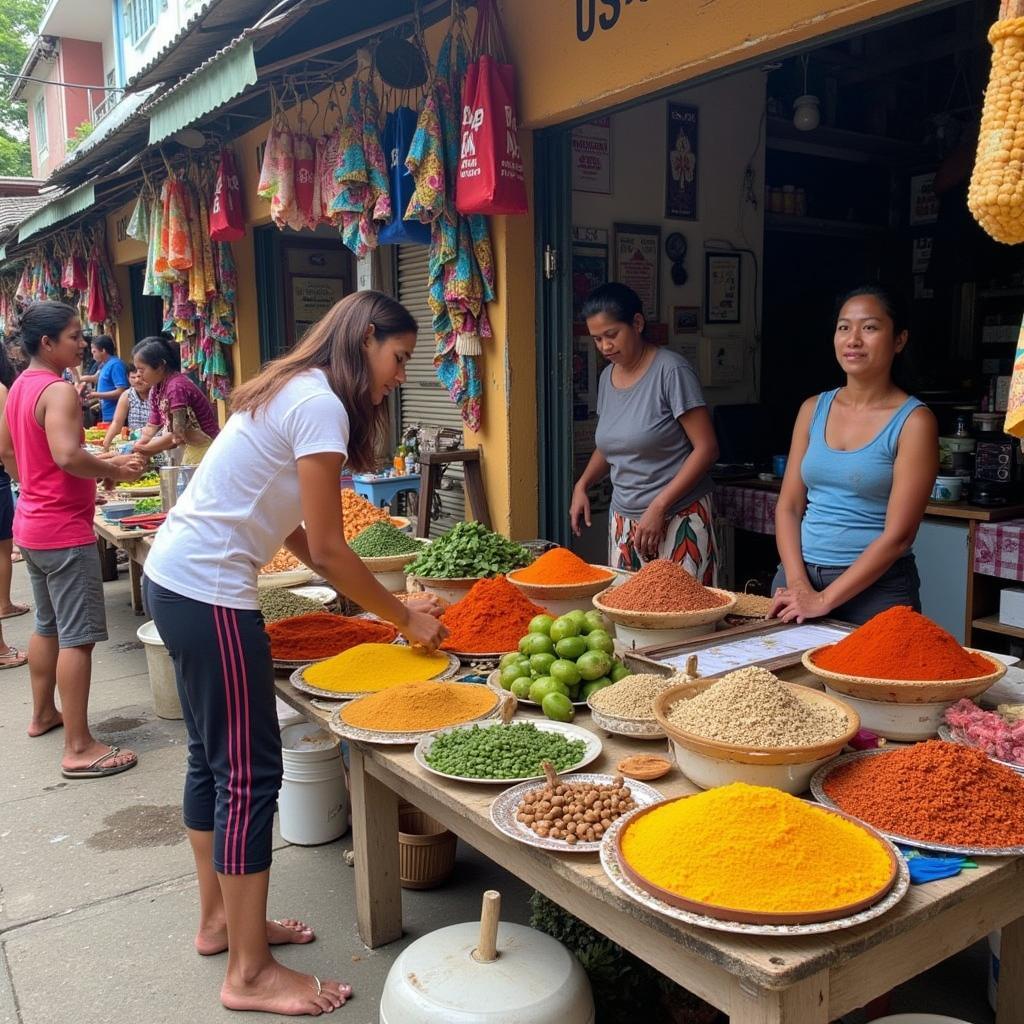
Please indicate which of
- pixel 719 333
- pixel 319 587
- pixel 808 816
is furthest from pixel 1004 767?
pixel 719 333

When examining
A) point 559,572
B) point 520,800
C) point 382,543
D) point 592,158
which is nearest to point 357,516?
point 382,543

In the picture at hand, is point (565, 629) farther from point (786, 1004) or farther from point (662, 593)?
point (786, 1004)

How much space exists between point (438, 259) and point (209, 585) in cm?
274

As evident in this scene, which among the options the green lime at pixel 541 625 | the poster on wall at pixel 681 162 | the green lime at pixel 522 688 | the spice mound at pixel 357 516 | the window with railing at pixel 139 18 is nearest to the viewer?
the green lime at pixel 522 688

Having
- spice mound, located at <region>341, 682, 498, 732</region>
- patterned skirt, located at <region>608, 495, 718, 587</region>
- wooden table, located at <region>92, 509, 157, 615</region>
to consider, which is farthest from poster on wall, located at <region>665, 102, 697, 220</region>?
spice mound, located at <region>341, 682, 498, 732</region>

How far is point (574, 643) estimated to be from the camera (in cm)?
227

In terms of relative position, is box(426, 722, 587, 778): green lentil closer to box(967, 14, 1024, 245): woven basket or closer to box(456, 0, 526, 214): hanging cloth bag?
box(967, 14, 1024, 245): woven basket

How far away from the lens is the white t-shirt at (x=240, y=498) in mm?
2059

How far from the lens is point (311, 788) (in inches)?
125

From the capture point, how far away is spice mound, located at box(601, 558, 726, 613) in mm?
2559

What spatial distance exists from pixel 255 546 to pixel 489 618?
77 cm

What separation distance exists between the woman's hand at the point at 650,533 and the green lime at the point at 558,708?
1546mm

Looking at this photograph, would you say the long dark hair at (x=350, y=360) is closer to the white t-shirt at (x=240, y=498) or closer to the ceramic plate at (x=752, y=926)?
the white t-shirt at (x=240, y=498)

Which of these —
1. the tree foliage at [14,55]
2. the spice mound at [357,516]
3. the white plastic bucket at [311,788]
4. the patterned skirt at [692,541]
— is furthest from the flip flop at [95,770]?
the tree foliage at [14,55]
